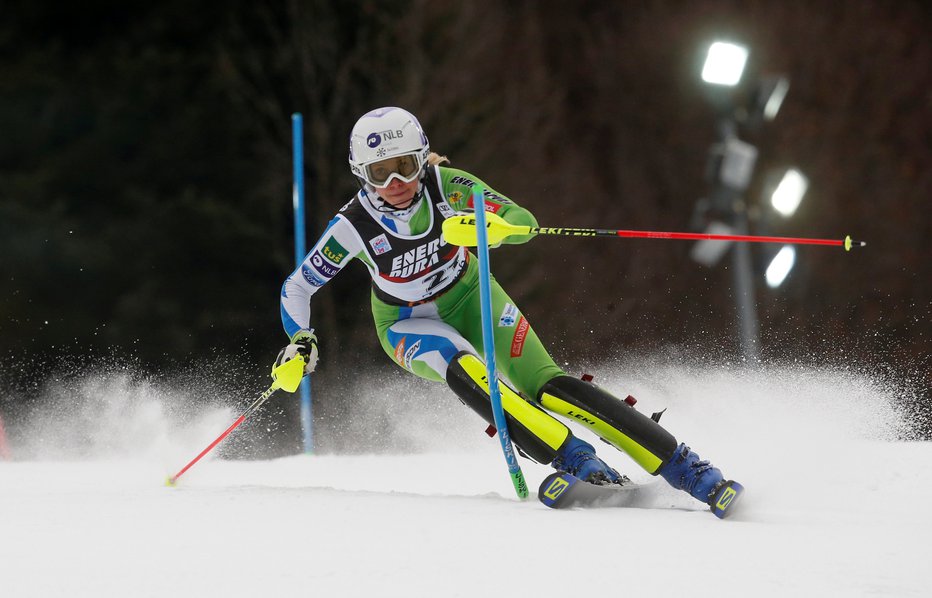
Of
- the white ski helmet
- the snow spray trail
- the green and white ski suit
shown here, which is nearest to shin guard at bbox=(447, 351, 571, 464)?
the green and white ski suit

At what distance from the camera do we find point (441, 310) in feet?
16.0

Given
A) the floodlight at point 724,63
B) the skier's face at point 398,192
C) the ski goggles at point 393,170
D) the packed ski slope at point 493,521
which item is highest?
the floodlight at point 724,63

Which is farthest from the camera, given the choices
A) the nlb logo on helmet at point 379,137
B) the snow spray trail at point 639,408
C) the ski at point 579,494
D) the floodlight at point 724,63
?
the floodlight at point 724,63

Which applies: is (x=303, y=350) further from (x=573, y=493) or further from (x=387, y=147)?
(x=573, y=493)

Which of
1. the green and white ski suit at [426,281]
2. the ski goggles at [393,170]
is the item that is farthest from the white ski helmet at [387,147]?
the green and white ski suit at [426,281]

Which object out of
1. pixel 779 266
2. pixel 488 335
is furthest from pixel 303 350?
pixel 779 266

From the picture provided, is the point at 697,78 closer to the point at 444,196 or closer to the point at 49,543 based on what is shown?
the point at 444,196

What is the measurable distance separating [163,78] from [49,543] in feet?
40.1

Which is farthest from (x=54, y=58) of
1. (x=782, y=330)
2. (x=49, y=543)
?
(x=49, y=543)

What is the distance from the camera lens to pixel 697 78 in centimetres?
2552

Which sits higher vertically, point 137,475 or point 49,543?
point 137,475

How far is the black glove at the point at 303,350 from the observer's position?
15.2 feet

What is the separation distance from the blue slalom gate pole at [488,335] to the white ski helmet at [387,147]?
333 millimetres

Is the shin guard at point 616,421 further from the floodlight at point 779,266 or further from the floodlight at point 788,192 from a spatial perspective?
the floodlight at point 788,192
